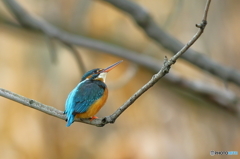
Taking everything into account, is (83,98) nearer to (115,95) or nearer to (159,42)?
(159,42)

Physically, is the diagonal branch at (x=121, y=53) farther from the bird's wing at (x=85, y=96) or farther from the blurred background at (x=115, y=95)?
the bird's wing at (x=85, y=96)

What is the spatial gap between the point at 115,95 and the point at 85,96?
2.33m

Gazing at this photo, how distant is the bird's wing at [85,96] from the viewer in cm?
271

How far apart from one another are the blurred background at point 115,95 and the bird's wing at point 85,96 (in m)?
1.41

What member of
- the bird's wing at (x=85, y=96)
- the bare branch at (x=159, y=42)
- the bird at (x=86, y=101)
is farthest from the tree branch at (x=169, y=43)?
the bird's wing at (x=85, y=96)

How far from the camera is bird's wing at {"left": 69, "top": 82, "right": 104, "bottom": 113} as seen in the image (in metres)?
2.71

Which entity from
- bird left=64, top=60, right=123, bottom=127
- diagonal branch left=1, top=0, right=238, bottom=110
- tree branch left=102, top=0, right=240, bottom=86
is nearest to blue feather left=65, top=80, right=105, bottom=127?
bird left=64, top=60, right=123, bottom=127

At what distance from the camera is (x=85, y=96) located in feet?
9.36

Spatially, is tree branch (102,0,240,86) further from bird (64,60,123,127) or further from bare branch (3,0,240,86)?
bird (64,60,123,127)

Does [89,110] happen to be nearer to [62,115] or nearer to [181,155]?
[62,115]

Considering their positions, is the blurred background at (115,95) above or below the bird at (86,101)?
above

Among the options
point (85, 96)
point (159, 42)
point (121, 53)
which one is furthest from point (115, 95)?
point (85, 96)

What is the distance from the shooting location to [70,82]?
532cm

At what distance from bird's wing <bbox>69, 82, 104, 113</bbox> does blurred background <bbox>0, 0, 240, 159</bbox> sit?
1407mm
